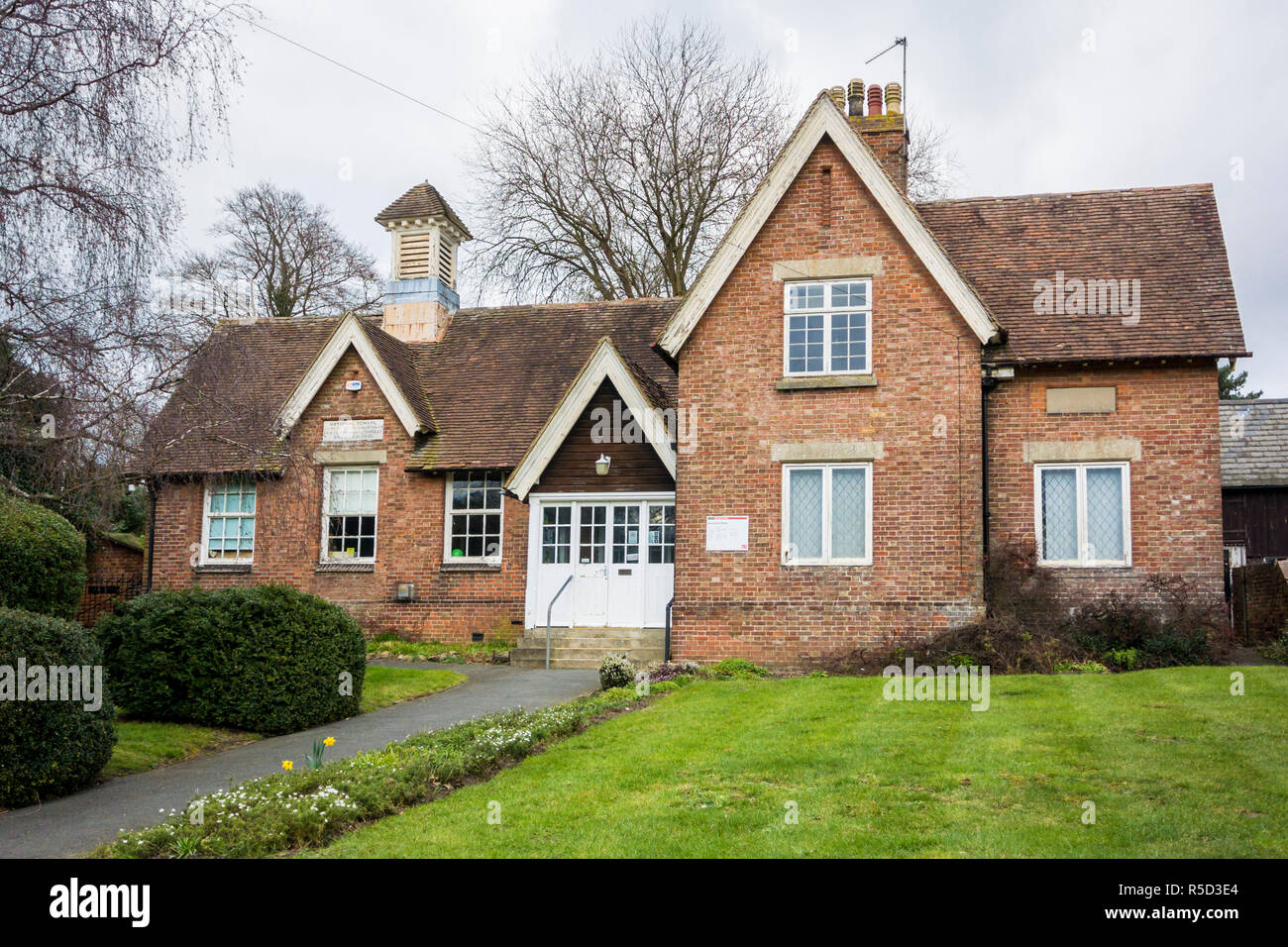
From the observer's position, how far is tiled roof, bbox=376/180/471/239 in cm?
2538

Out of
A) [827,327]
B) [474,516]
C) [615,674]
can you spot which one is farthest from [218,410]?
[474,516]

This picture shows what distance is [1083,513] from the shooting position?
17.2 meters

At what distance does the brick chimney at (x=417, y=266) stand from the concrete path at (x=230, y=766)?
1043 cm

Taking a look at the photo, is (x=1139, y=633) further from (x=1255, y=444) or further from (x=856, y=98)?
(x=1255, y=444)

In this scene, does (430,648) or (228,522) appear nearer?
(430,648)

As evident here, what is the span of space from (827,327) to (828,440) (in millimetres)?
1792

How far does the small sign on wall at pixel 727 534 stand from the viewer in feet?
56.6

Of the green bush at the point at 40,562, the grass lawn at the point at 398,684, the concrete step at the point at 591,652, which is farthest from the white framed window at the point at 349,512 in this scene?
the green bush at the point at 40,562

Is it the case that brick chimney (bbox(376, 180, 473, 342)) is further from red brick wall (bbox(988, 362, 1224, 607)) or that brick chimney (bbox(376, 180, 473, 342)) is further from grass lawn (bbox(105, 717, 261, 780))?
grass lawn (bbox(105, 717, 261, 780))

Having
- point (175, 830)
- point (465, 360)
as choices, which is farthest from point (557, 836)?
point (465, 360)

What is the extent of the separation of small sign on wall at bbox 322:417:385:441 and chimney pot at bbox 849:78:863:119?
10840 millimetres

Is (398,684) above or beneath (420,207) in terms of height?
beneath

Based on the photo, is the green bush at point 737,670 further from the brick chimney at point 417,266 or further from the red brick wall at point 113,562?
the red brick wall at point 113,562
